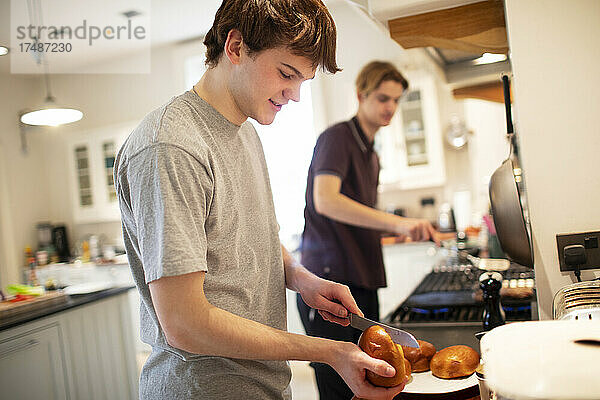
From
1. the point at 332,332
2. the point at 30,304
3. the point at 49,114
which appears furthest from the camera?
the point at 49,114

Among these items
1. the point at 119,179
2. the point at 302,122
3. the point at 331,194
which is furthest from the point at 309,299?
the point at 302,122

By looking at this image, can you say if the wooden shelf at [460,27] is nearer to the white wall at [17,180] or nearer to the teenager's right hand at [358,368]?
the teenager's right hand at [358,368]

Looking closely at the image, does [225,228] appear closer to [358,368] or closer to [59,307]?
[358,368]

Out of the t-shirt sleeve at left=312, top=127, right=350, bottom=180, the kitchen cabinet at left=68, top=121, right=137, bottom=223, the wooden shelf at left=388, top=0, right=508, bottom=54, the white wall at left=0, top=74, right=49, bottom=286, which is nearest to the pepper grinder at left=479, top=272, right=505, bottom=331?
the wooden shelf at left=388, top=0, right=508, bottom=54

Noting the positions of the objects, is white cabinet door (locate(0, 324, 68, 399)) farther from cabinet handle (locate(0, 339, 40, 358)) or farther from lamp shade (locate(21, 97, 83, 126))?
lamp shade (locate(21, 97, 83, 126))

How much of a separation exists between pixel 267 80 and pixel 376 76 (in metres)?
1.23

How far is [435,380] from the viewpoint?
0.97m

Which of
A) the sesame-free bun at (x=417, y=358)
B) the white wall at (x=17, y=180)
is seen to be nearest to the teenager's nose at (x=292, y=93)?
the sesame-free bun at (x=417, y=358)

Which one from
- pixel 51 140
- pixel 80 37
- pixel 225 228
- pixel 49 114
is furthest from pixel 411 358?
pixel 51 140

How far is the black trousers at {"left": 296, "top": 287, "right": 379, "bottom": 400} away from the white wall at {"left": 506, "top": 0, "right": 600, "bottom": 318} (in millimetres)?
719

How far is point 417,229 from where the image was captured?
169 centimetres

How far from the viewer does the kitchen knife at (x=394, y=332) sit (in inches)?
36.7

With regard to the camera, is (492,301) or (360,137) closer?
(492,301)

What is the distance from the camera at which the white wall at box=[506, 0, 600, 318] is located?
1033 mm
